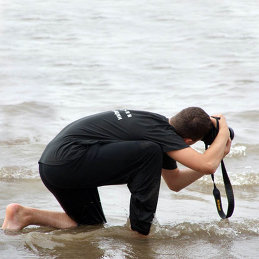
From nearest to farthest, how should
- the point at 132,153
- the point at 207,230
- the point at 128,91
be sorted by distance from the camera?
the point at 132,153, the point at 207,230, the point at 128,91

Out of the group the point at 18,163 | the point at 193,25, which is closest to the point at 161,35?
the point at 193,25

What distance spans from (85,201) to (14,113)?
17.4 ft

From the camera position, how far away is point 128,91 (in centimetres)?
1155

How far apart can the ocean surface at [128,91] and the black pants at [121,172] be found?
0.35 metres

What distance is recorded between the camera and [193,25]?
18766 millimetres

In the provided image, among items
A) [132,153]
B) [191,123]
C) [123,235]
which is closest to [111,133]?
[132,153]

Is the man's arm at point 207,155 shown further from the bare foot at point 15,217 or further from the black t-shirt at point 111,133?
the bare foot at point 15,217

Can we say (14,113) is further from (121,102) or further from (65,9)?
(65,9)

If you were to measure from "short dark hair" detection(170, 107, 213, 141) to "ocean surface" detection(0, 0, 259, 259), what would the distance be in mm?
820

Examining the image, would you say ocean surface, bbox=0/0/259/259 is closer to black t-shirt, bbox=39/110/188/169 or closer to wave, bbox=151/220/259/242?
wave, bbox=151/220/259/242

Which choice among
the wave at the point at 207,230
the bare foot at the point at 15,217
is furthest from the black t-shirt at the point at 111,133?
the wave at the point at 207,230

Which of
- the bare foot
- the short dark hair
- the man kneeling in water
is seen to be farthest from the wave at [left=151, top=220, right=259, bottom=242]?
the bare foot

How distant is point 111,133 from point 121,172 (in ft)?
0.92

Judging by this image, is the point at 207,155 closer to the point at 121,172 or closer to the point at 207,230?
the point at 121,172
